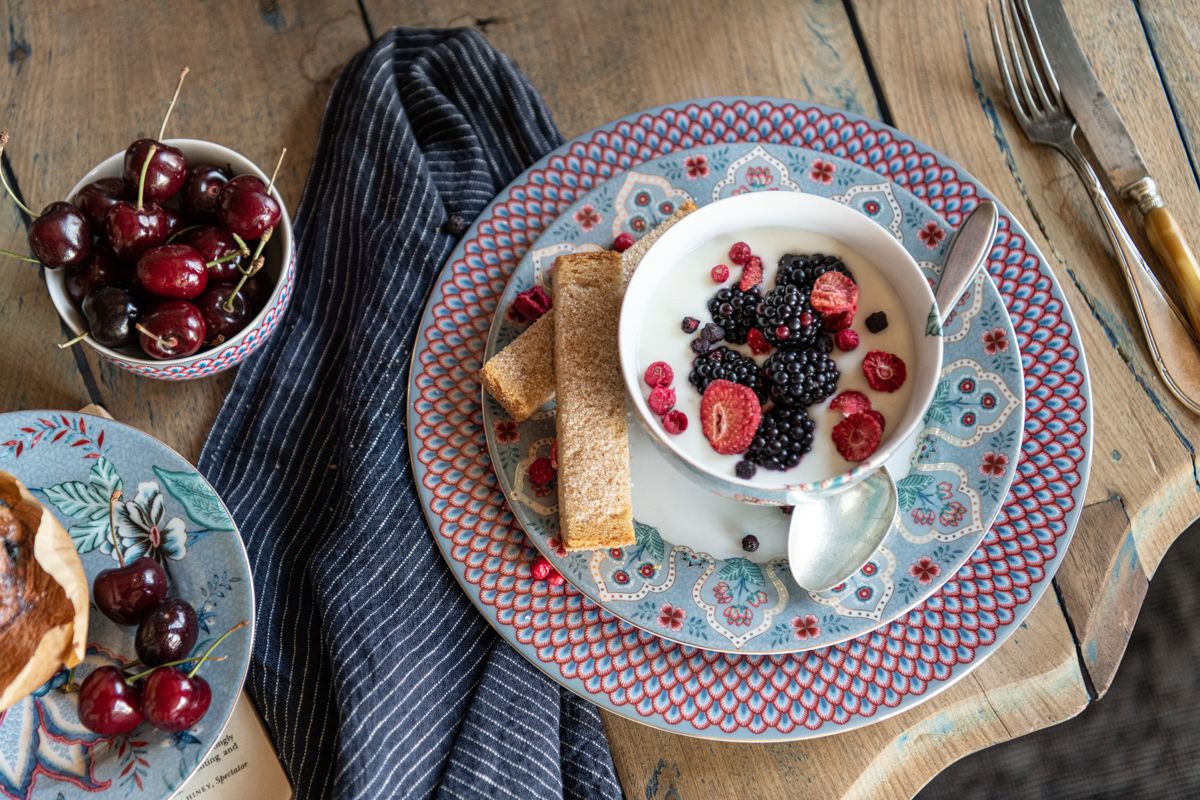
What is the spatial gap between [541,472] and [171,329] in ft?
1.67

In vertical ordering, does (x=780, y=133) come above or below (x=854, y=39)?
below

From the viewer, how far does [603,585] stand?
124 centimetres

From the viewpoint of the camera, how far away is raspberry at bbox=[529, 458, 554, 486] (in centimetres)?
127

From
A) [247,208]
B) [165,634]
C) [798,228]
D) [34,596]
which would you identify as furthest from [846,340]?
[34,596]

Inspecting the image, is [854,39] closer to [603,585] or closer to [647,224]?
[647,224]

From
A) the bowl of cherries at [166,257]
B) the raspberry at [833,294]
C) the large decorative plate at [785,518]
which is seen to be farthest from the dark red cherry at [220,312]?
the raspberry at [833,294]

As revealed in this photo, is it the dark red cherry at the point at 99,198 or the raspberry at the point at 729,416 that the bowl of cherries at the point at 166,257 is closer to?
the dark red cherry at the point at 99,198

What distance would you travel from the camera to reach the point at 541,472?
1.27m

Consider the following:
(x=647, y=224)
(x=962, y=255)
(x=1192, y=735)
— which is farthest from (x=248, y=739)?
(x=1192, y=735)

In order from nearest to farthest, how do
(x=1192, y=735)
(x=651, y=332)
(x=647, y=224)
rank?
(x=651, y=332) → (x=647, y=224) → (x=1192, y=735)

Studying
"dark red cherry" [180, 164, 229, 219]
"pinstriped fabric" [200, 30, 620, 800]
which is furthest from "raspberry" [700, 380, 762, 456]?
"dark red cherry" [180, 164, 229, 219]

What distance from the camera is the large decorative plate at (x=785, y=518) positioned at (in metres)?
1.23

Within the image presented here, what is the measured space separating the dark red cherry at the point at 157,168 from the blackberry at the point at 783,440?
85 cm

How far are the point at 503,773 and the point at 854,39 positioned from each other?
4.02 feet
